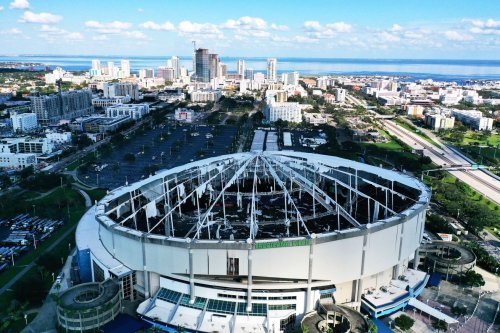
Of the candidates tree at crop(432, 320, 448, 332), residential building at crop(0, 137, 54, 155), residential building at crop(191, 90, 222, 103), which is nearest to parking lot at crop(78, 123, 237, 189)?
residential building at crop(0, 137, 54, 155)

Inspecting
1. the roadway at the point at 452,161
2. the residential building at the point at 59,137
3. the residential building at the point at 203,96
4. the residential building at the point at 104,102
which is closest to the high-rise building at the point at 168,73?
the residential building at the point at 203,96

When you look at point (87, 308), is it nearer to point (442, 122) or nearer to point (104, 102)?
point (442, 122)

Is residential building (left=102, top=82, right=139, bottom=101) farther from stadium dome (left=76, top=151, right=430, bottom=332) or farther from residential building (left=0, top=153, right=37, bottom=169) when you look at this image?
stadium dome (left=76, top=151, right=430, bottom=332)

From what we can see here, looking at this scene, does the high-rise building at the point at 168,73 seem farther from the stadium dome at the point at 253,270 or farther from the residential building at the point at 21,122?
the stadium dome at the point at 253,270

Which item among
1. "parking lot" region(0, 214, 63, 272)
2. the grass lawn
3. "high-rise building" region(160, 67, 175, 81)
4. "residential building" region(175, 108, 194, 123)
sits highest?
"high-rise building" region(160, 67, 175, 81)

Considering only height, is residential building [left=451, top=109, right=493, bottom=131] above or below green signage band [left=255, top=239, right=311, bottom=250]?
below

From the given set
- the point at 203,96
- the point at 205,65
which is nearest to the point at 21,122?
the point at 203,96

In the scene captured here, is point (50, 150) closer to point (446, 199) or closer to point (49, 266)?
point (49, 266)
